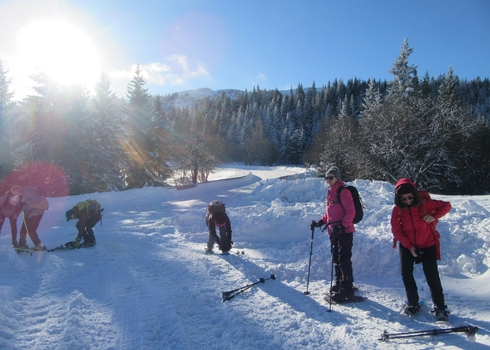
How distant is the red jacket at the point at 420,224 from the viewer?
365 cm

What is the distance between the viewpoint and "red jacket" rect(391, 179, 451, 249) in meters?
3.65

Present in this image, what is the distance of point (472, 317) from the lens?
12.0ft

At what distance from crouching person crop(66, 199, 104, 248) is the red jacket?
6926 mm

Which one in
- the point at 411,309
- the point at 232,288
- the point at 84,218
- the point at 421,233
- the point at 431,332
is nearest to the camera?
the point at 431,332

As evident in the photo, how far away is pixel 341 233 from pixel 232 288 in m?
2.00


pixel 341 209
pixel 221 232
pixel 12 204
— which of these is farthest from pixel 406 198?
pixel 12 204

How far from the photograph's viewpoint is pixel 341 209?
14.6ft

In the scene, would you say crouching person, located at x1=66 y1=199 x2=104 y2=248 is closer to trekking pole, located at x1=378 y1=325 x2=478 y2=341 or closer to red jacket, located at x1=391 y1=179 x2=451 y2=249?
trekking pole, located at x1=378 y1=325 x2=478 y2=341

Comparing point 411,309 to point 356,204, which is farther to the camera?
point 356,204

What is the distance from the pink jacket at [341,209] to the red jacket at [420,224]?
0.69m

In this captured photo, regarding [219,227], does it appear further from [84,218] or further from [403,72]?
[403,72]

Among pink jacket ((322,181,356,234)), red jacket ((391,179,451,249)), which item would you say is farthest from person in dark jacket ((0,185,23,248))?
red jacket ((391,179,451,249))

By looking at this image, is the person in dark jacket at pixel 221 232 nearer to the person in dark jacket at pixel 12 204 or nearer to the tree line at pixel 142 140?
the person in dark jacket at pixel 12 204

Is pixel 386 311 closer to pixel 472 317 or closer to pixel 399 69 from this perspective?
pixel 472 317
